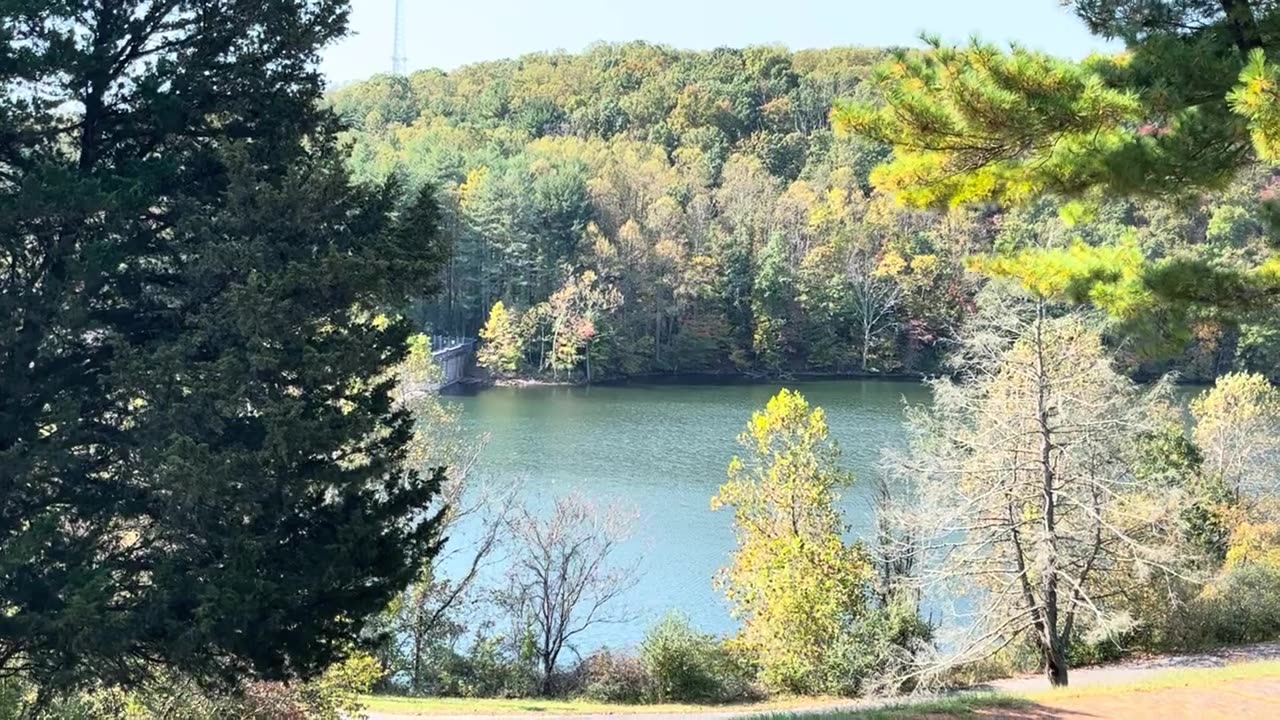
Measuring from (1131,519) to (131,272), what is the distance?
12.7 m

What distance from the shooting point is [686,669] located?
14852 mm

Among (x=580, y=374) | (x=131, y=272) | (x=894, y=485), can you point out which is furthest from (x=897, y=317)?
(x=131, y=272)

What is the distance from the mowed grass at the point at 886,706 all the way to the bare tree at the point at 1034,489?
4.96ft

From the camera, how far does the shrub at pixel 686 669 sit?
14.8 meters

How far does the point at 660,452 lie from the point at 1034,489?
63.8ft

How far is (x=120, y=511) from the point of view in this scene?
23.4 feet

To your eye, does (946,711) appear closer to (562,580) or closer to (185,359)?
(185,359)

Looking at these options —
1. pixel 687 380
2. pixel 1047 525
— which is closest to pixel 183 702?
pixel 1047 525

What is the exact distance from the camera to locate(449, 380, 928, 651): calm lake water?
19562mm

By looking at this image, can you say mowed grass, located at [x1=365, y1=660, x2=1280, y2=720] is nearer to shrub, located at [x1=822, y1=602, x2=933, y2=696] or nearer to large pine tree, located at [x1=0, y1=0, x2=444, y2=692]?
shrub, located at [x1=822, y1=602, x2=933, y2=696]

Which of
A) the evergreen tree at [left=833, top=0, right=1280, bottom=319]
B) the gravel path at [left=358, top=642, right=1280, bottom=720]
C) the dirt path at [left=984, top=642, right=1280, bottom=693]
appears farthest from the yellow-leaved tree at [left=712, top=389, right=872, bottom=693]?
the evergreen tree at [left=833, top=0, right=1280, bottom=319]

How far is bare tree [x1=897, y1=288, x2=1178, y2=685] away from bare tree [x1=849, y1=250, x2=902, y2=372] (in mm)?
39887

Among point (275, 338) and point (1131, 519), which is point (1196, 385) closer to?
point (1131, 519)

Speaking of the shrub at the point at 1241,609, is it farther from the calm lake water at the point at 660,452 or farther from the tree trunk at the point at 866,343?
the tree trunk at the point at 866,343
